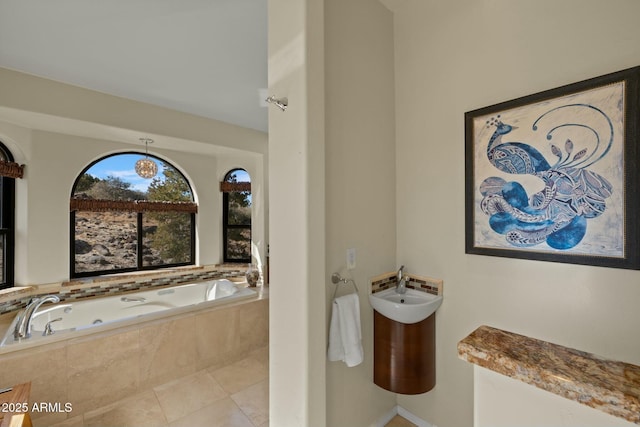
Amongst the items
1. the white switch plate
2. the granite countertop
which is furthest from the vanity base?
the granite countertop

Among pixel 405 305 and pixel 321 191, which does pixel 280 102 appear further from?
pixel 405 305

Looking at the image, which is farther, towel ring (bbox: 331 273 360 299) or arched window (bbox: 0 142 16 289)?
arched window (bbox: 0 142 16 289)

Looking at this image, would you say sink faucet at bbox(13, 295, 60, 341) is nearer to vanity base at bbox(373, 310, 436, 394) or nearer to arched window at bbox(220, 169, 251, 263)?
arched window at bbox(220, 169, 251, 263)

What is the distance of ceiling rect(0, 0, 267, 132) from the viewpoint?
1692 millimetres

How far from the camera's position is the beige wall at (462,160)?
4.03 ft

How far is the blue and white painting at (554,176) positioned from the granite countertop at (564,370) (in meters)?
0.65

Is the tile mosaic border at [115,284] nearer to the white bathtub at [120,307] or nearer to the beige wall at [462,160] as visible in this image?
the white bathtub at [120,307]

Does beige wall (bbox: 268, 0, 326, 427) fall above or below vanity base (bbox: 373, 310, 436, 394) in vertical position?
above

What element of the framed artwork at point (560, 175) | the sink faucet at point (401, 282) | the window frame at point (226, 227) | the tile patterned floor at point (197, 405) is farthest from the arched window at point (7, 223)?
the framed artwork at point (560, 175)

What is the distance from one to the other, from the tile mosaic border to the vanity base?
9.56ft

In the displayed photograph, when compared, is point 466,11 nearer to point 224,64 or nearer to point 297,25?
point 297,25

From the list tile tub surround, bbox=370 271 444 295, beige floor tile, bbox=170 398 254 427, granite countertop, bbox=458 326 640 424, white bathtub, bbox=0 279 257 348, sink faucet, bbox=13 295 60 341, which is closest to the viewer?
granite countertop, bbox=458 326 640 424

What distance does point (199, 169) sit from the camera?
13.6 ft

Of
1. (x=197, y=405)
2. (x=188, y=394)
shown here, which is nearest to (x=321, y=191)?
(x=197, y=405)
